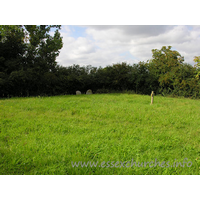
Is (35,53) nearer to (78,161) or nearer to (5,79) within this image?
(5,79)

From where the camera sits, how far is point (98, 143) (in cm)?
403

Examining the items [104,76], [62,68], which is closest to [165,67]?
[104,76]

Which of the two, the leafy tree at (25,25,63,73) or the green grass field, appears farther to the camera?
the leafy tree at (25,25,63,73)

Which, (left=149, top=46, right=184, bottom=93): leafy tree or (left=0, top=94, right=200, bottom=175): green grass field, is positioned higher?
(left=149, top=46, right=184, bottom=93): leafy tree

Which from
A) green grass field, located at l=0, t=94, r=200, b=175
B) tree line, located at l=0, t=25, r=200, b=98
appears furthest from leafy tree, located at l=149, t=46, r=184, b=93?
green grass field, located at l=0, t=94, r=200, b=175

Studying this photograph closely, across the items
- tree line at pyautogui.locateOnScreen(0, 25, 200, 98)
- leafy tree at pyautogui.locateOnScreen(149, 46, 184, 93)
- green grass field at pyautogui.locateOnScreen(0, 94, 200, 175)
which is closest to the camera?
green grass field at pyautogui.locateOnScreen(0, 94, 200, 175)

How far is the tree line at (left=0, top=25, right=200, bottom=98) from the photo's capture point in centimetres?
1273

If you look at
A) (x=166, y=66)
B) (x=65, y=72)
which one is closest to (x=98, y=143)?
(x=65, y=72)

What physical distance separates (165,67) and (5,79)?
1446 centimetres

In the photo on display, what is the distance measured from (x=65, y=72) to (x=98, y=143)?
12.5m

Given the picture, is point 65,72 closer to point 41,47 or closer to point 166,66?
point 41,47

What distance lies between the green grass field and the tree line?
725 cm

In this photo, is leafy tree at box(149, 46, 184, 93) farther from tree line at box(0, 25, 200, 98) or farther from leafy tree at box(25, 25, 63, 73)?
leafy tree at box(25, 25, 63, 73)

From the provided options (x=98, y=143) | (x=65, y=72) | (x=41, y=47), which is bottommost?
(x=98, y=143)
